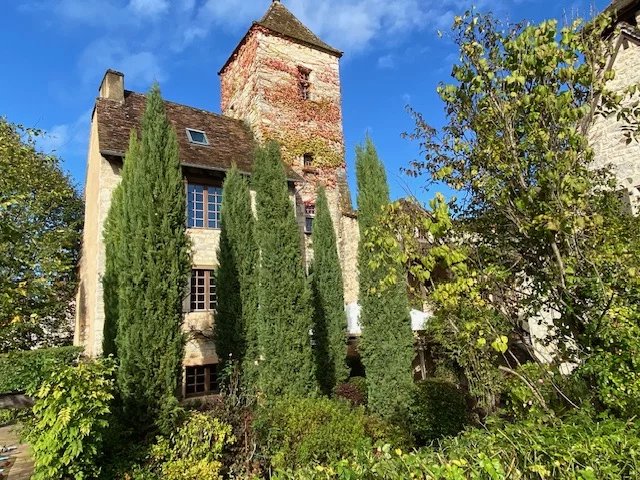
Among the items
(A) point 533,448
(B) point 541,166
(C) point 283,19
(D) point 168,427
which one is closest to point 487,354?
(A) point 533,448

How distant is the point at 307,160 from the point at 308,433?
1355 cm

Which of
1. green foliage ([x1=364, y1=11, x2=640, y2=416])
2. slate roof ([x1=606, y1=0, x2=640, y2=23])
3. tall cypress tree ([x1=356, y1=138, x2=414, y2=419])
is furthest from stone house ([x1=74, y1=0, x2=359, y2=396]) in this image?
slate roof ([x1=606, y1=0, x2=640, y2=23])

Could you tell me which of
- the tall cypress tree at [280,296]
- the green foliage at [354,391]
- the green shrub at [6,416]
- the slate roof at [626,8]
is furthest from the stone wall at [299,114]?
the green shrub at [6,416]

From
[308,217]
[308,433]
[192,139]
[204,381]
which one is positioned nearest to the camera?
[308,433]

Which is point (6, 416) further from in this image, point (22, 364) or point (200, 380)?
point (200, 380)

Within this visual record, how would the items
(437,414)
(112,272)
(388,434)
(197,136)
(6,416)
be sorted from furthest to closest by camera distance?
(197,136)
(6,416)
(112,272)
(437,414)
(388,434)

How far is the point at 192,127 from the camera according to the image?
54.7ft

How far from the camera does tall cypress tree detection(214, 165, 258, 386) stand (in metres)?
11.2

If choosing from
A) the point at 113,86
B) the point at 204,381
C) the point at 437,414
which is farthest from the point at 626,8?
the point at 113,86

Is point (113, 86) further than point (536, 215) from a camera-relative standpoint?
Yes

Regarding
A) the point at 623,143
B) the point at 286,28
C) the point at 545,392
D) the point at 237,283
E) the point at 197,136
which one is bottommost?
the point at 545,392

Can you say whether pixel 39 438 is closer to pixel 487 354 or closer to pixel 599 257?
pixel 487 354

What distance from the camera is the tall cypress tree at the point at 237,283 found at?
36.7 feet

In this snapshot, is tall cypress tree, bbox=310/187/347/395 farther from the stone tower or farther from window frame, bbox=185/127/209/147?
window frame, bbox=185/127/209/147
